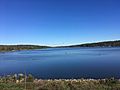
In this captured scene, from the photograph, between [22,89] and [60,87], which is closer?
[22,89]

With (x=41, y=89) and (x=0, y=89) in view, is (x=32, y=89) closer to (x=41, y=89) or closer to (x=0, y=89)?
(x=41, y=89)

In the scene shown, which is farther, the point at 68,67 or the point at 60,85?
the point at 68,67

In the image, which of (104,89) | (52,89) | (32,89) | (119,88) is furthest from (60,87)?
(119,88)

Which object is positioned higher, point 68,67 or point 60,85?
point 60,85

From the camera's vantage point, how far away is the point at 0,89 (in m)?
16.1

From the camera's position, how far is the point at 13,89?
16.4m

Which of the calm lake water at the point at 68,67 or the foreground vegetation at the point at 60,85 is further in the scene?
the calm lake water at the point at 68,67

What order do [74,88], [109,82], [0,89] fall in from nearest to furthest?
[0,89] < [74,88] < [109,82]

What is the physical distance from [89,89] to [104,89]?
3.89 ft

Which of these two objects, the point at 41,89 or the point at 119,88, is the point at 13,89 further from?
the point at 119,88

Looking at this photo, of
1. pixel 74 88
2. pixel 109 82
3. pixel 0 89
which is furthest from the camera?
pixel 109 82

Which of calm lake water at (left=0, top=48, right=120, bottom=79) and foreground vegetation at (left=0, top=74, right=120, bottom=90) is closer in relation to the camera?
foreground vegetation at (left=0, top=74, right=120, bottom=90)

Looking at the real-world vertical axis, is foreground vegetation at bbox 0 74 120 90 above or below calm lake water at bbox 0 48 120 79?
above

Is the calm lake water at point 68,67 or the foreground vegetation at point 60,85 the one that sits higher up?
the foreground vegetation at point 60,85
